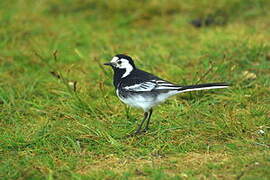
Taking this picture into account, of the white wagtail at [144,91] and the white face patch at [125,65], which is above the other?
the white face patch at [125,65]

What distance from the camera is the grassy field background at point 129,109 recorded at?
3.64 m

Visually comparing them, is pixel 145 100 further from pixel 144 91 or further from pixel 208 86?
pixel 208 86

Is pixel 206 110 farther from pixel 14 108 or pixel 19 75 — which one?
pixel 19 75

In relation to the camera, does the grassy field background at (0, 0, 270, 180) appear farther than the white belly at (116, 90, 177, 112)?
No

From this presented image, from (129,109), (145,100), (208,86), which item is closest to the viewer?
(208,86)

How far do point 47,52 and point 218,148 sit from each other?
3.49 metres

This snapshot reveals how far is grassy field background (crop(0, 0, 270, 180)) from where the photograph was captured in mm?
3643

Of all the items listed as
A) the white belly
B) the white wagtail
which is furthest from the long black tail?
the white belly

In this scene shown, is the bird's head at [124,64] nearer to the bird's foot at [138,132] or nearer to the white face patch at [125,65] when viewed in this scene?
the white face patch at [125,65]

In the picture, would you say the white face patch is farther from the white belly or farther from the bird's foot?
the bird's foot

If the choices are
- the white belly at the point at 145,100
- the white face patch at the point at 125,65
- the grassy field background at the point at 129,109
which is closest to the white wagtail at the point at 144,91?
the white belly at the point at 145,100

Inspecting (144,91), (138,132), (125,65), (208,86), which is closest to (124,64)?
(125,65)

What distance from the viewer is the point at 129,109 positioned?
4.76 metres

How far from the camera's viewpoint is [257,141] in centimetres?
394
